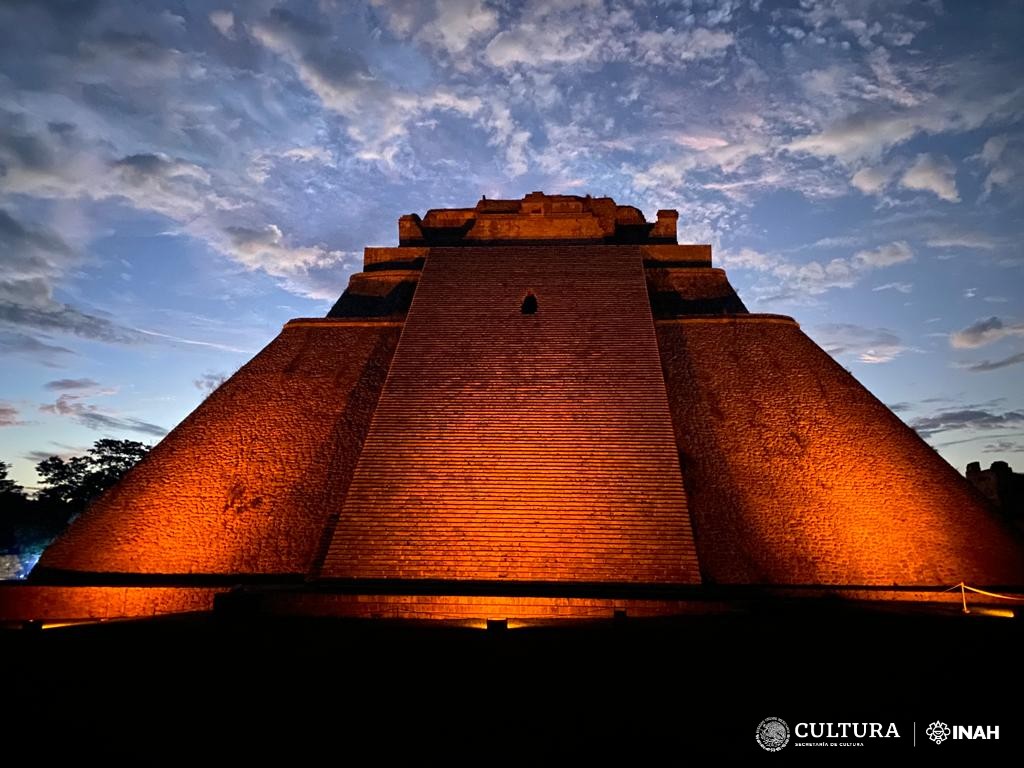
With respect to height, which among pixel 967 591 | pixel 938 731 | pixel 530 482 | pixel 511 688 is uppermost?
pixel 530 482

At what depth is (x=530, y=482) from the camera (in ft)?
19.6

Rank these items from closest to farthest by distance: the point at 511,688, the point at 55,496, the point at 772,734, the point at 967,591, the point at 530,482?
the point at 772,734 < the point at 511,688 < the point at 967,591 < the point at 530,482 < the point at 55,496

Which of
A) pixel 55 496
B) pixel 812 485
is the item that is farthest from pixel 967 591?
pixel 55 496

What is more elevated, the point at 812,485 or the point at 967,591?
the point at 812,485

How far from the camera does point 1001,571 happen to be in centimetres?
581

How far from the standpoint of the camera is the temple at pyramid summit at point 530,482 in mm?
5371

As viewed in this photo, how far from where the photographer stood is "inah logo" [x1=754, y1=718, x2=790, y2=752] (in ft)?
8.52

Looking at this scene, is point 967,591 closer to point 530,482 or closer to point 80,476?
point 530,482

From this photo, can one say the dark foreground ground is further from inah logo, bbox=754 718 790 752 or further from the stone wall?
the stone wall

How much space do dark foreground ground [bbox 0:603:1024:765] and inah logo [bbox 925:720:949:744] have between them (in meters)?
0.04

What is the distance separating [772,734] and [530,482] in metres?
3.49

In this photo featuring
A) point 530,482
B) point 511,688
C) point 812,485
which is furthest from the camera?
point 812,485

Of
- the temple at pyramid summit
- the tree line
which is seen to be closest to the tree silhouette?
the tree line

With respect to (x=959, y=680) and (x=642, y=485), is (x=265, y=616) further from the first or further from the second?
(x=959, y=680)
